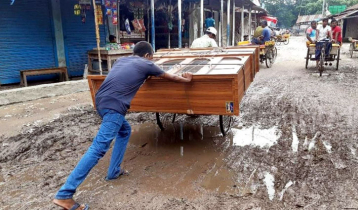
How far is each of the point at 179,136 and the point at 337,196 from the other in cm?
241

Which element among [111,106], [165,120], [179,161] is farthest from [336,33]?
[111,106]

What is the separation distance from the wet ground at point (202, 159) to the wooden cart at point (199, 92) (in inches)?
27.2

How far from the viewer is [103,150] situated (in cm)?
282

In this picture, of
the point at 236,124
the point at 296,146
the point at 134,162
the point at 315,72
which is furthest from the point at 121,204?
the point at 315,72

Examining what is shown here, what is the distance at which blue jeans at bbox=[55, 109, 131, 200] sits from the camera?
263 centimetres

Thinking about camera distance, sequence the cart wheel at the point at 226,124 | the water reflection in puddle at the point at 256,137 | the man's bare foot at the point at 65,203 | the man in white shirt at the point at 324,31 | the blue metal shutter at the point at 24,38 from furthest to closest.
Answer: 1. the man in white shirt at the point at 324,31
2. the blue metal shutter at the point at 24,38
3. the cart wheel at the point at 226,124
4. the water reflection in puddle at the point at 256,137
5. the man's bare foot at the point at 65,203

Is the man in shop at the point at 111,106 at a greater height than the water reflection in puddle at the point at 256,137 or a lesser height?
greater

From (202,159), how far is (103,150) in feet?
4.59

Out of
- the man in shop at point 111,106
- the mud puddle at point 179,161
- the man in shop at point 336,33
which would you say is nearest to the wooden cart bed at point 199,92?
the man in shop at point 111,106

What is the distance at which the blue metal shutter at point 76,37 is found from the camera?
9.11m

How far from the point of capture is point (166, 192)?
9.71 ft

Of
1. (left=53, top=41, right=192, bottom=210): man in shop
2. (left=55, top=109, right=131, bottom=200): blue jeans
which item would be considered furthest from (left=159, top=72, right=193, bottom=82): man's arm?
(left=55, top=109, right=131, bottom=200): blue jeans

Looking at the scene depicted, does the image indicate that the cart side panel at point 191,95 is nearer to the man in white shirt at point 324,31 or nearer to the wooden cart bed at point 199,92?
the wooden cart bed at point 199,92

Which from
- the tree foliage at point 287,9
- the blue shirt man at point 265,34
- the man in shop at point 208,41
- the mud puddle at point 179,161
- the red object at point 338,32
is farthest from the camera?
the tree foliage at point 287,9
